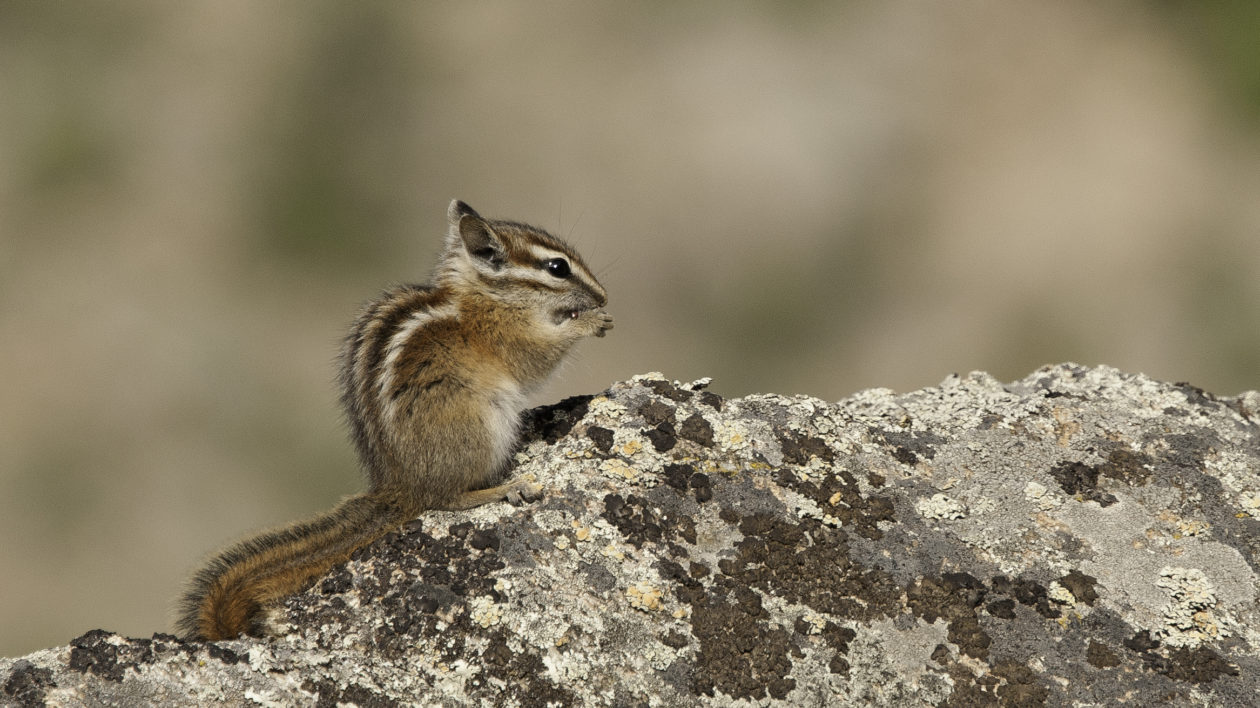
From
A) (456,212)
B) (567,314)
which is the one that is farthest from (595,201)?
(567,314)

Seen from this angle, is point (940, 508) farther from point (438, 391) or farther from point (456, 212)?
point (456, 212)

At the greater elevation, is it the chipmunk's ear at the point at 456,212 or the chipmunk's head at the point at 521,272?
the chipmunk's ear at the point at 456,212

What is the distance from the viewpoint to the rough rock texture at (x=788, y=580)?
3414mm

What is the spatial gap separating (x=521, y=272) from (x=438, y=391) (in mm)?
946

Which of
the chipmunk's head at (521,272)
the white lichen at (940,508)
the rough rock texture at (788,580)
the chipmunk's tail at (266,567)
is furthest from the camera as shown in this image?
the chipmunk's head at (521,272)

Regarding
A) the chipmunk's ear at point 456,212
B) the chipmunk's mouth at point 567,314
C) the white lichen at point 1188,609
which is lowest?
the white lichen at point 1188,609

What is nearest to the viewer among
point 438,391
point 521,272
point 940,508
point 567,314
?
point 940,508

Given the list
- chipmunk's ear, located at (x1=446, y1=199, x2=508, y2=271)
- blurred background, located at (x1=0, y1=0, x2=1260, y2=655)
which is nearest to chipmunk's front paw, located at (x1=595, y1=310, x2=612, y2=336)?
chipmunk's ear, located at (x1=446, y1=199, x2=508, y2=271)

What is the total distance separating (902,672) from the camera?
3.52 m

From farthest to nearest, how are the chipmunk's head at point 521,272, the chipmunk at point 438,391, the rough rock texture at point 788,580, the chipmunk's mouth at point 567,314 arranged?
1. the chipmunk's mouth at point 567,314
2. the chipmunk's head at point 521,272
3. the chipmunk at point 438,391
4. the rough rock texture at point 788,580

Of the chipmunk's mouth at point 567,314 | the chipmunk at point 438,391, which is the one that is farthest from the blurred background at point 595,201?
the chipmunk at point 438,391

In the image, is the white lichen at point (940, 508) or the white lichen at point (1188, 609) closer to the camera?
the white lichen at point (1188, 609)

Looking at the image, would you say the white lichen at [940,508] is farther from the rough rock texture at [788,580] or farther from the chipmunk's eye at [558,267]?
the chipmunk's eye at [558,267]

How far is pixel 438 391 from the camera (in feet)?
14.8
